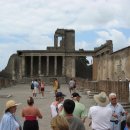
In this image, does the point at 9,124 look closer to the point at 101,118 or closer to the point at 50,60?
the point at 101,118

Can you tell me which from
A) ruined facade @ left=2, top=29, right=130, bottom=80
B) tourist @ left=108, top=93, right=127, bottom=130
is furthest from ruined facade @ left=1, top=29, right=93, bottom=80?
tourist @ left=108, top=93, right=127, bottom=130

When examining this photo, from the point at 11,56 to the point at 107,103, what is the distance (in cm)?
9210

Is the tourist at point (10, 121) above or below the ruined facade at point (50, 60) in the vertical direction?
below

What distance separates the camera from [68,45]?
102062 mm

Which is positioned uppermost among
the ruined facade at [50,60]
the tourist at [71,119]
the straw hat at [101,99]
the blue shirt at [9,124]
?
the ruined facade at [50,60]

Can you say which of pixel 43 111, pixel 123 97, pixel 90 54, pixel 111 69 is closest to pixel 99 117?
pixel 123 97

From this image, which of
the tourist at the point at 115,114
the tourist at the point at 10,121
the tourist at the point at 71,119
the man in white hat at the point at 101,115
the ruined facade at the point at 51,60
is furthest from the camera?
the ruined facade at the point at 51,60

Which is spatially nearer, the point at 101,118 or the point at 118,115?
the point at 101,118

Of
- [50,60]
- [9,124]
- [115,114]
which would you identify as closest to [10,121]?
[9,124]

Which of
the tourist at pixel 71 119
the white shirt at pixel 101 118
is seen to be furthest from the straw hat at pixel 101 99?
the tourist at pixel 71 119

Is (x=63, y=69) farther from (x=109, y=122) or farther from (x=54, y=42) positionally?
(x=109, y=122)

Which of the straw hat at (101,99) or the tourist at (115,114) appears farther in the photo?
the tourist at (115,114)

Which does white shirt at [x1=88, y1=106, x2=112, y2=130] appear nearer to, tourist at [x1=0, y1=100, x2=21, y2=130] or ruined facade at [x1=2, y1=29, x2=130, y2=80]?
tourist at [x1=0, y1=100, x2=21, y2=130]

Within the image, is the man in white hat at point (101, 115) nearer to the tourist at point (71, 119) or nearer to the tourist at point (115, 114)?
the tourist at point (115, 114)
